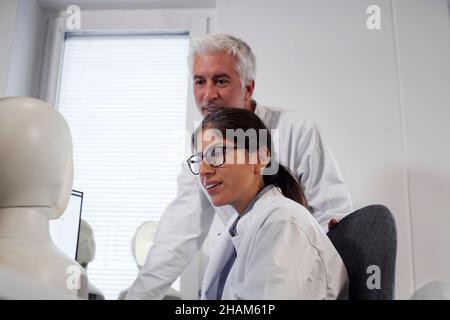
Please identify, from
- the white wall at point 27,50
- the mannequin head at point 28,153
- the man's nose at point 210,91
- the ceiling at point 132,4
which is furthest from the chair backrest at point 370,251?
the white wall at point 27,50

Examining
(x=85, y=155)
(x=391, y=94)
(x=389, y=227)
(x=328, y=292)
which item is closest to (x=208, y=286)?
(x=328, y=292)

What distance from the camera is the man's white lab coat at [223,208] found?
0.99m

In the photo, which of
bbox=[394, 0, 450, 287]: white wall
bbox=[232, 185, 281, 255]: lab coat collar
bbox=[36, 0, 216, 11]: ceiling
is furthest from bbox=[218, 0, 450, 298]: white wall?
bbox=[232, 185, 281, 255]: lab coat collar

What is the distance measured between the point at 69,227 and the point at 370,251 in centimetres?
72

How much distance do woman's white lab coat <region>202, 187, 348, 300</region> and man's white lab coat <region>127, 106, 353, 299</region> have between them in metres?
0.17

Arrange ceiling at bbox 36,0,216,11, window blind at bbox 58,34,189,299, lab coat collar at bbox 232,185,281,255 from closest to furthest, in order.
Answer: lab coat collar at bbox 232,185,281,255
window blind at bbox 58,34,189,299
ceiling at bbox 36,0,216,11

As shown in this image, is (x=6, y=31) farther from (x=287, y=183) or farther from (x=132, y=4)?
(x=287, y=183)

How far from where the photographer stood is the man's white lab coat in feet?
3.25

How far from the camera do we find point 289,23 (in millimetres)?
1141

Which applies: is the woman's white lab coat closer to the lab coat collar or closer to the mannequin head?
the lab coat collar

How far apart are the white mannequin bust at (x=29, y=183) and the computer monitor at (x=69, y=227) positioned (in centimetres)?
29

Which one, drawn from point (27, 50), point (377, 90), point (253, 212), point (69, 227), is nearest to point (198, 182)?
point (253, 212)
